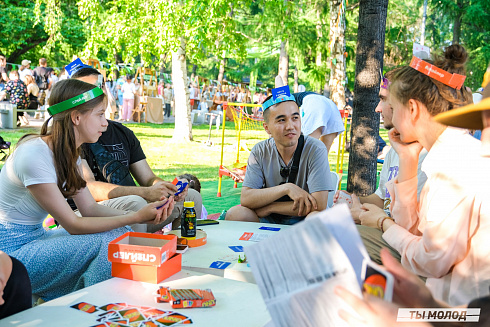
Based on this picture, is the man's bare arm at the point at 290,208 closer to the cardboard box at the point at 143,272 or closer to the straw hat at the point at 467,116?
the cardboard box at the point at 143,272

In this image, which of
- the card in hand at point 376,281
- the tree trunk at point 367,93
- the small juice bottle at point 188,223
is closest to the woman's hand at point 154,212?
the small juice bottle at point 188,223

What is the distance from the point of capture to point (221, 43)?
12.6 m

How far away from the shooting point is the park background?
5387 mm

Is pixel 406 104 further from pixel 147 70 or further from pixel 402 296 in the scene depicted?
pixel 147 70

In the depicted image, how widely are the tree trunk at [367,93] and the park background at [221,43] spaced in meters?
0.01

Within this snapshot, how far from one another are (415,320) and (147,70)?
77.7 ft

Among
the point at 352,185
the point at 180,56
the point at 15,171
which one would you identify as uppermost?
the point at 180,56

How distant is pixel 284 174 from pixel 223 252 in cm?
135

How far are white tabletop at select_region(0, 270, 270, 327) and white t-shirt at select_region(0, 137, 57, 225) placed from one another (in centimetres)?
82

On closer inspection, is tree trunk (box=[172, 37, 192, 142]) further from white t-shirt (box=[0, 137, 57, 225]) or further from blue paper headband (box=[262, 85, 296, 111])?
white t-shirt (box=[0, 137, 57, 225])

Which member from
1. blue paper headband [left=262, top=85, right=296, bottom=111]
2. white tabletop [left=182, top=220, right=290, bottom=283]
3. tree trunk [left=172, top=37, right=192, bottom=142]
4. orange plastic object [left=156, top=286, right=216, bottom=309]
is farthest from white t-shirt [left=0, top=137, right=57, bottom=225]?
tree trunk [left=172, top=37, right=192, bottom=142]

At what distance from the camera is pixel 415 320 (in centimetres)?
110

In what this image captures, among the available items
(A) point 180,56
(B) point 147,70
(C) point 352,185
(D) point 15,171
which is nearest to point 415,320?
(D) point 15,171

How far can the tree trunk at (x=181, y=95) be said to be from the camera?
44.2ft
